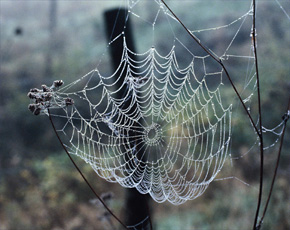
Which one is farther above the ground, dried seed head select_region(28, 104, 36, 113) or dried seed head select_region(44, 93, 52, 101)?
dried seed head select_region(44, 93, 52, 101)

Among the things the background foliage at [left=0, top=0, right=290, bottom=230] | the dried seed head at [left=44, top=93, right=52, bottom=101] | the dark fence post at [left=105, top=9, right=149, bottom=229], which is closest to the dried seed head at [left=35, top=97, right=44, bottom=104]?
the dried seed head at [left=44, top=93, right=52, bottom=101]

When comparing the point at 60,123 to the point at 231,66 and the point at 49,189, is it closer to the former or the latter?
the point at 49,189

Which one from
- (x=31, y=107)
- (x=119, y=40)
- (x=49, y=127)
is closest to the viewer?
(x=31, y=107)

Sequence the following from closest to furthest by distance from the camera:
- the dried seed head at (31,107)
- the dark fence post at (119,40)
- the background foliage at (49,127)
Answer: the dried seed head at (31,107) < the dark fence post at (119,40) < the background foliage at (49,127)

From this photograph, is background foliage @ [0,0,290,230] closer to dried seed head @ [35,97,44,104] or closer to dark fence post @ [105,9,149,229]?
Answer: dark fence post @ [105,9,149,229]

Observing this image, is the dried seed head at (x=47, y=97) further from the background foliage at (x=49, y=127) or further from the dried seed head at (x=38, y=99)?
the background foliage at (x=49, y=127)

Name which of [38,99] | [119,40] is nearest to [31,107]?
[38,99]

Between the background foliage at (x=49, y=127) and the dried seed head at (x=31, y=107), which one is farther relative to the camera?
the background foliage at (x=49, y=127)

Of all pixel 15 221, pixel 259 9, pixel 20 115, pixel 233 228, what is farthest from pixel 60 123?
pixel 259 9

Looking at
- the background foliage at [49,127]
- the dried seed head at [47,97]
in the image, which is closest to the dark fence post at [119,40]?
the dried seed head at [47,97]

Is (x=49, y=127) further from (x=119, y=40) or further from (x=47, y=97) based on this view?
(x=47, y=97)

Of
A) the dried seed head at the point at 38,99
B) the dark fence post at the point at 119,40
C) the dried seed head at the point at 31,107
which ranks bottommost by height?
the dried seed head at the point at 31,107
